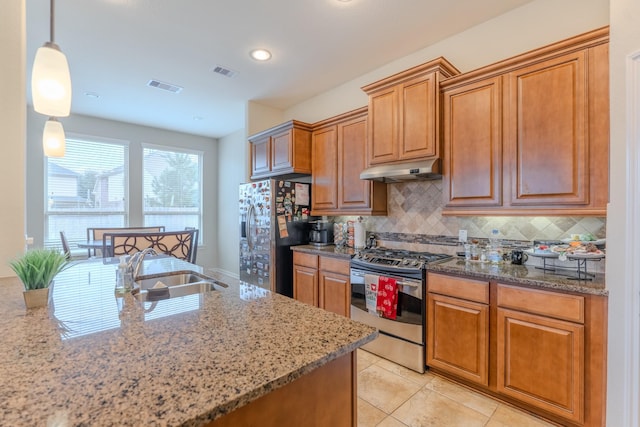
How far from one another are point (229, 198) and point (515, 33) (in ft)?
16.3

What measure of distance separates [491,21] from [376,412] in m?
3.19

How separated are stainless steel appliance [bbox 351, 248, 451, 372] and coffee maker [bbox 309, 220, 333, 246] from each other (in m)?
0.84

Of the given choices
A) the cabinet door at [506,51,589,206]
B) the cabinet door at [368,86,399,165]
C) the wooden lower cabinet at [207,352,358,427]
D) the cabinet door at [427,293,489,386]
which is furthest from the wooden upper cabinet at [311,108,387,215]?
the wooden lower cabinet at [207,352,358,427]

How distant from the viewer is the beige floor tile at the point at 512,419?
1.83 meters

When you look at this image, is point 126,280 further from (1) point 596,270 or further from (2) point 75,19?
(1) point 596,270

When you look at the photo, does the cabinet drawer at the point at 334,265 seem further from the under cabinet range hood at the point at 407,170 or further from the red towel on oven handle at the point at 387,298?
the under cabinet range hood at the point at 407,170

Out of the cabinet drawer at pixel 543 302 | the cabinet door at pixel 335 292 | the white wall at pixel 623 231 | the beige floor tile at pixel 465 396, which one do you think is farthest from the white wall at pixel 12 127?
the white wall at pixel 623 231

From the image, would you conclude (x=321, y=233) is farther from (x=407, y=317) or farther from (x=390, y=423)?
(x=390, y=423)

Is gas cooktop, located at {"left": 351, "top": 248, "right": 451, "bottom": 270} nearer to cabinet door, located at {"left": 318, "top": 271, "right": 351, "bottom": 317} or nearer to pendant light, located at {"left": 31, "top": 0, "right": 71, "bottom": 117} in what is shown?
cabinet door, located at {"left": 318, "top": 271, "right": 351, "bottom": 317}

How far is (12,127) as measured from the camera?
1.68 meters

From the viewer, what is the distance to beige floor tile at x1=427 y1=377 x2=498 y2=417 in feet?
6.49

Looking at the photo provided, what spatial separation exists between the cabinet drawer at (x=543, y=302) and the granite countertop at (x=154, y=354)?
1418 millimetres

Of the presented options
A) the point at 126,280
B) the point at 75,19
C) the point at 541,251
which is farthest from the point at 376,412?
the point at 75,19


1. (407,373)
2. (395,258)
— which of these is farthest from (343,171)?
(407,373)
